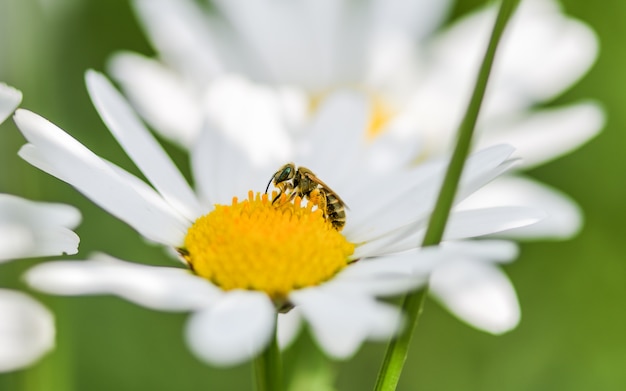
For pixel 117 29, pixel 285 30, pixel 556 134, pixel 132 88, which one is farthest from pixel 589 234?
pixel 117 29

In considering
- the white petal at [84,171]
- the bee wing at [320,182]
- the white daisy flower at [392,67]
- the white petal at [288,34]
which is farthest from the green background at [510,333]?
the white petal at [84,171]

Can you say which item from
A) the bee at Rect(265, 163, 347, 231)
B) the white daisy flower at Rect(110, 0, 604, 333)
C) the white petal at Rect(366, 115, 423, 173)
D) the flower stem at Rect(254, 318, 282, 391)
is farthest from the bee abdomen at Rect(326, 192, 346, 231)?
the white daisy flower at Rect(110, 0, 604, 333)

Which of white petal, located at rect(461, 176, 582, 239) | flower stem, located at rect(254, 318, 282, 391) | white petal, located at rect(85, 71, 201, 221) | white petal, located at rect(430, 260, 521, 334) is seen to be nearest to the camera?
flower stem, located at rect(254, 318, 282, 391)

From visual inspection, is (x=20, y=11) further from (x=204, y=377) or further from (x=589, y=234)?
(x=589, y=234)

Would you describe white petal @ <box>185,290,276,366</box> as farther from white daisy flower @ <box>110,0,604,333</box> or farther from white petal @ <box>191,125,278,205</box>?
white daisy flower @ <box>110,0,604,333</box>

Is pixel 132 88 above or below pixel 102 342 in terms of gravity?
above
